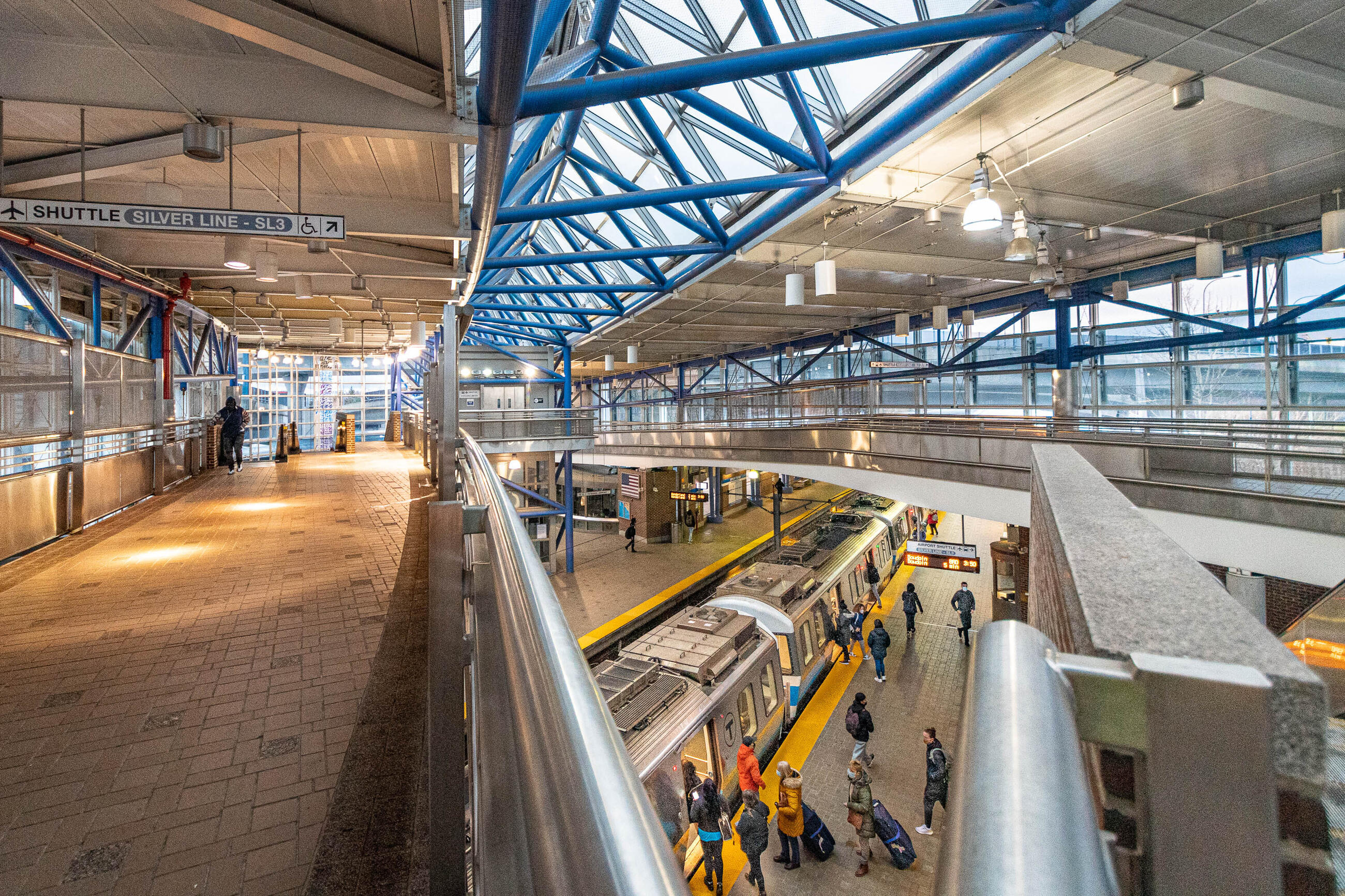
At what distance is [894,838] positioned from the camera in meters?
7.44

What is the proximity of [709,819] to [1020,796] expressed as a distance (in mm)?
7387

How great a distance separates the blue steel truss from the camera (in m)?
5.24

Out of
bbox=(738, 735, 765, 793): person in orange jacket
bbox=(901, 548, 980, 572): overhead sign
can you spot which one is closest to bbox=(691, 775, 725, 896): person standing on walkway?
bbox=(738, 735, 765, 793): person in orange jacket

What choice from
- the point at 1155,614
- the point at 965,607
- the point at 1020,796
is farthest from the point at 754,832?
the point at 965,607

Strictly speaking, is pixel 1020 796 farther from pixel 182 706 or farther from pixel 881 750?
pixel 881 750

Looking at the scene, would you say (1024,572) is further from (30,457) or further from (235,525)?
(30,457)

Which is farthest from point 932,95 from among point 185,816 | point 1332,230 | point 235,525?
point 235,525

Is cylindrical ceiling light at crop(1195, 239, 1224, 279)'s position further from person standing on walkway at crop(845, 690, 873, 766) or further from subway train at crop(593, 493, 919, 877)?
person standing on walkway at crop(845, 690, 873, 766)

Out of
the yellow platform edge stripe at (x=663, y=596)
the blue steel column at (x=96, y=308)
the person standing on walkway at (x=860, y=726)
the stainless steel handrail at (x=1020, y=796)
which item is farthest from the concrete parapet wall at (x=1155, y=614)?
the blue steel column at (x=96, y=308)

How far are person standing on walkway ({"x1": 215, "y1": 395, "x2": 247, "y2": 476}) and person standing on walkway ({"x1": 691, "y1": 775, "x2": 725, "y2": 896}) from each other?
579 inches

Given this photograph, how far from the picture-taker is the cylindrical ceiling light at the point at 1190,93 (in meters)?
6.11

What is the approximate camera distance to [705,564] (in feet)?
67.3

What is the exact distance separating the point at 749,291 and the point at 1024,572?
32.3ft

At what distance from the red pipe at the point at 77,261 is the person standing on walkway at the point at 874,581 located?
1817 cm
